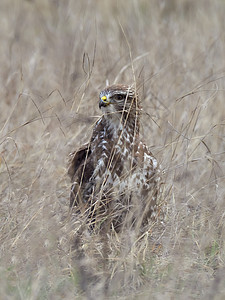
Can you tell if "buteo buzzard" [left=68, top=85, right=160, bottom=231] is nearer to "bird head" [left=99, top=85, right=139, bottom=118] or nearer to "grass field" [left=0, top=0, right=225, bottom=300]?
"bird head" [left=99, top=85, right=139, bottom=118]

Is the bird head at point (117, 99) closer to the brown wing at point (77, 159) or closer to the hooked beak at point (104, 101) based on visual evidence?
the hooked beak at point (104, 101)

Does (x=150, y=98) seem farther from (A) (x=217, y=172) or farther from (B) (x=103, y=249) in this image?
(B) (x=103, y=249)

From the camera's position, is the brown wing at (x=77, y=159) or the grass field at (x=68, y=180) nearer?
the grass field at (x=68, y=180)

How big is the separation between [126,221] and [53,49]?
406 centimetres

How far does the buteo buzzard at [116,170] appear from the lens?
15.1 feet

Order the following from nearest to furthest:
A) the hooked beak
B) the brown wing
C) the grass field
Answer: the grass field
the hooked beak
the brown wing

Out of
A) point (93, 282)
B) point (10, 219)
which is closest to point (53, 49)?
point (10, 219)

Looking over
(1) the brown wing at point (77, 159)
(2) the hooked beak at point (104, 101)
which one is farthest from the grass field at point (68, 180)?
(2) the hooked beak at point (104, 101)

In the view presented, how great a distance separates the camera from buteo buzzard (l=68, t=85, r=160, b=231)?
461cm

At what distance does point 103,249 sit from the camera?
4.30m

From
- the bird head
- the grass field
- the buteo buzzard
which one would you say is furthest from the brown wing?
the bird head

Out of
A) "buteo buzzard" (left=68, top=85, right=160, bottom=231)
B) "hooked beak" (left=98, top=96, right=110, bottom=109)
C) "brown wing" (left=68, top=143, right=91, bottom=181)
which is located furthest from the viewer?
"brown wing" (left=68, top=143, right=91, bottom=181)

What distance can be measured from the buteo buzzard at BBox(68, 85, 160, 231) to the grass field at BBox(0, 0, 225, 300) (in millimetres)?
144

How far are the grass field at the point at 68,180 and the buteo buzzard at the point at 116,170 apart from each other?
14 cm
